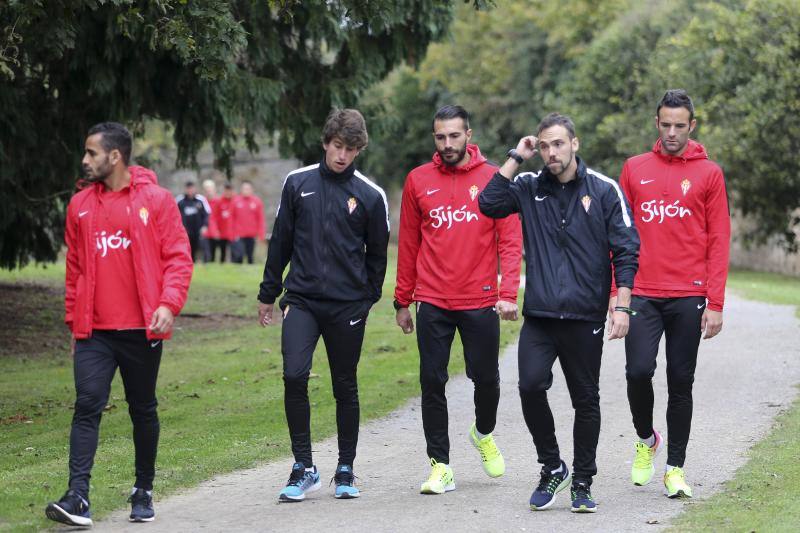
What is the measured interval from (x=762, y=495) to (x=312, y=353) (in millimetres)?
2724

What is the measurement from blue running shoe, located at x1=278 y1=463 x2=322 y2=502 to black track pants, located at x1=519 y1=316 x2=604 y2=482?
1347 millimetres

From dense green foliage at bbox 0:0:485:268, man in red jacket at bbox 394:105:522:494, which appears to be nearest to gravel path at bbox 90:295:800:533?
man in red jacket at bbox 394:105:522:494

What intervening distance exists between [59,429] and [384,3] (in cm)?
443

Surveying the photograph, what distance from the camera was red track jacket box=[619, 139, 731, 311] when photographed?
8062 mm

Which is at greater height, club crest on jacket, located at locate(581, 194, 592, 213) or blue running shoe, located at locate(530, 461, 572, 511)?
club crest on jacket, located at locate(581, 194, 592, 213)

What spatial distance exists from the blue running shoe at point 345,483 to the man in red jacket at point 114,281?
117 cm

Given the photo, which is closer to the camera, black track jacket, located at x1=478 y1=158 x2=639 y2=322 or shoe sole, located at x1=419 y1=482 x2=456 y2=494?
black track jacket, located at x1=478 y1=158 x2=639 y2=322

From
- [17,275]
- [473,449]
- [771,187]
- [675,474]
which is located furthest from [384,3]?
[771,187]

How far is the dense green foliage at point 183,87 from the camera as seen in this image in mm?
14219

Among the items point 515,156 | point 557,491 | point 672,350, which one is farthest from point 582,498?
point 515,156

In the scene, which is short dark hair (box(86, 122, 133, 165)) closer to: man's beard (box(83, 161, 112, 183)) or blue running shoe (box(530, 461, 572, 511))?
man's beard (box(83, 161, 112, 183))

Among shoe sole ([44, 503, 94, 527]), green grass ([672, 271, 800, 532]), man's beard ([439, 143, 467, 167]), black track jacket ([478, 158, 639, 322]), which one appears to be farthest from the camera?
man's beard ([439, 143, 467, 167])

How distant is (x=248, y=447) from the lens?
392 inches

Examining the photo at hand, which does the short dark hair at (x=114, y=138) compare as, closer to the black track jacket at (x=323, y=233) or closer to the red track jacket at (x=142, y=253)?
the red track jacket at (x=142, y=253)
